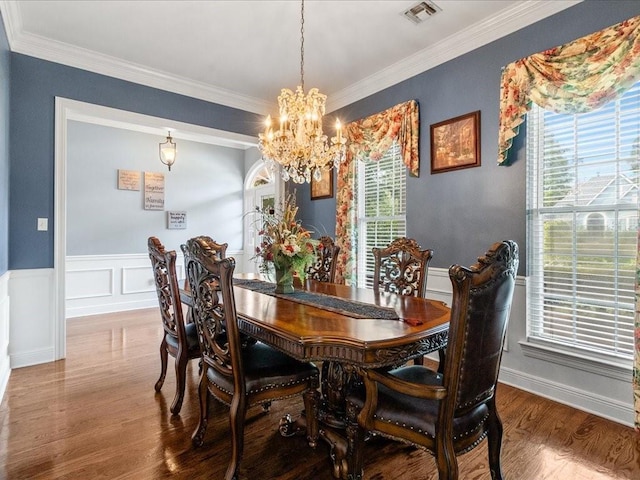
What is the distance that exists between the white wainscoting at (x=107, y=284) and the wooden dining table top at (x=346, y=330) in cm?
421

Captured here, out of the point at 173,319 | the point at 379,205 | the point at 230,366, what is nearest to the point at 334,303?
the point at 230,366

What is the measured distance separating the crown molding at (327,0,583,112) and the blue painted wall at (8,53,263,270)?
8.93 ft

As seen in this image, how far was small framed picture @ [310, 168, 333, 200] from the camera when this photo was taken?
4547 millimetres

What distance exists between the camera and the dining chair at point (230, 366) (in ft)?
5.24

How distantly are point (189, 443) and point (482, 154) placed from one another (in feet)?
9.87

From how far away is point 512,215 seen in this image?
109 inches

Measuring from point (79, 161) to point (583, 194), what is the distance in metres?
6.04

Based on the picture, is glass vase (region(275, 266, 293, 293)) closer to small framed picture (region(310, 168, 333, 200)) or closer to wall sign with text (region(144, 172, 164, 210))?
small framed picture (region(310, 168, 333, 200))

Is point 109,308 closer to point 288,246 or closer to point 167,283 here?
point 167,283

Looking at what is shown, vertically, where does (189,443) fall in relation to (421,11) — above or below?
below

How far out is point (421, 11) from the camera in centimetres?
272

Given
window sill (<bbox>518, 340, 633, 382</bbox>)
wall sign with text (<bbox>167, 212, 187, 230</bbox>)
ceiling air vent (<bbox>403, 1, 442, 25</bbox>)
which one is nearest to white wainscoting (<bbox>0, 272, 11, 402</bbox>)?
wall sign with text (<bbox>167, 212, 187, 230</bbox>)

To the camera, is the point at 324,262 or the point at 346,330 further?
the point at 324,262

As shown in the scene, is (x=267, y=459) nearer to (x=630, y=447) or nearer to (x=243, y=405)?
(x=243, y=405)
